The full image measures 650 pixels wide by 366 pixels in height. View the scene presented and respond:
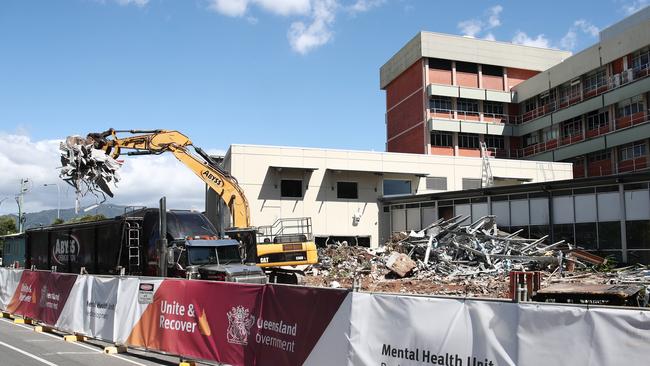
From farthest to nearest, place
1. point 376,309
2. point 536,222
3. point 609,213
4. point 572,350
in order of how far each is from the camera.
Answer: point 536,222 → point 609,213 → point 376,309 → point 572,350

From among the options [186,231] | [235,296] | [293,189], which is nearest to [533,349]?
[235,296]

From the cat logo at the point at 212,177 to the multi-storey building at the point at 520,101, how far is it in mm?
36327

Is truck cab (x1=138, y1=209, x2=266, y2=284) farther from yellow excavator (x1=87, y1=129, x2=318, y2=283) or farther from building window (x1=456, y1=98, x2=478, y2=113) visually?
building window (x1=456, y1=98, x2=478, y2=113)

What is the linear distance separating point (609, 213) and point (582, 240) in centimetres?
203

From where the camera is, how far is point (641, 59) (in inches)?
1848

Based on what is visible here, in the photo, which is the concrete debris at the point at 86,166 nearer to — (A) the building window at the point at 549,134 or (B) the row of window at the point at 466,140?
(B) the row of window at the point at 466,140

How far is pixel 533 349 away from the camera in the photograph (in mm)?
5625

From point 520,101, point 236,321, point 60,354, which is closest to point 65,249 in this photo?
point 60,354

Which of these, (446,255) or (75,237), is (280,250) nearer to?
(75,237)

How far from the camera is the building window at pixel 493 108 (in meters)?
62.3

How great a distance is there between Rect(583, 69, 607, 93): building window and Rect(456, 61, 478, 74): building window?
1207 cm

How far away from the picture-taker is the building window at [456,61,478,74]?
6144cm

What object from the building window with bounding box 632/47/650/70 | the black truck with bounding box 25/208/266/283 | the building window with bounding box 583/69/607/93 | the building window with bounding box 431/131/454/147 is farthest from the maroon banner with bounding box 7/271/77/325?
the building window with bounding box 583/69/607/93

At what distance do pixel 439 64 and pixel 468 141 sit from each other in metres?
8.99
